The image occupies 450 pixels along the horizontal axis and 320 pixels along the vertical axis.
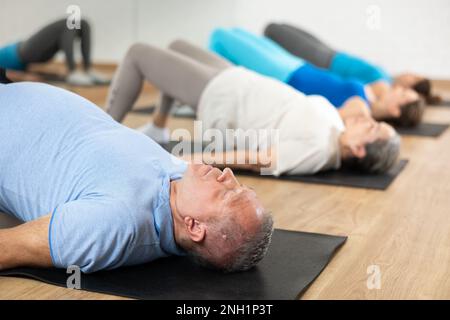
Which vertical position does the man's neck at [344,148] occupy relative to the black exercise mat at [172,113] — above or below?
above

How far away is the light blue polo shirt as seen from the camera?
5.02 feet

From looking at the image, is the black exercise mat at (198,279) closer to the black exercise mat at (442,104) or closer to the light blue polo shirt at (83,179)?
the light blue polo shirt at (83,179)

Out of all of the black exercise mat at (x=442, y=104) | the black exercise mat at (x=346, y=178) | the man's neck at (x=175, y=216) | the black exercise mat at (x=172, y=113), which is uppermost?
the man's neck at (x=175, y=216)

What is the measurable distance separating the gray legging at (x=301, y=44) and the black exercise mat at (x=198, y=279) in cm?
313

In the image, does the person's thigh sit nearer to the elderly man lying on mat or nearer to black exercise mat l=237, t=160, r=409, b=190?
black exercise mat l=237, t=160, r=409, b=190

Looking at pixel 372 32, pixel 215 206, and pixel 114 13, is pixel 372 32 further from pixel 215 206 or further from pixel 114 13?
pixel 215 206

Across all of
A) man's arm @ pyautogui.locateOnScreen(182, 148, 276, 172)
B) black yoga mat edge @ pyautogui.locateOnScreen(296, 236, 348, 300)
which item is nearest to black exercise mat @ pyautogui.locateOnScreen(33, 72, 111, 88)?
man's arm @ pyautogui.locateOnScreen(182, 148, 276, 172)

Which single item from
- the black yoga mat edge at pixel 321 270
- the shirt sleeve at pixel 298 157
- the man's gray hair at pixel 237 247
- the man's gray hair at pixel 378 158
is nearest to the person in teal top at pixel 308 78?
the man's gray hair at pixel 378 158

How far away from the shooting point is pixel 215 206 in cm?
159

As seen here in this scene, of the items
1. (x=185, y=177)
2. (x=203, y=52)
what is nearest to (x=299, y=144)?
(x=203, y=52)

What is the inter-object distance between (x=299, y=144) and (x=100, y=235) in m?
1.48

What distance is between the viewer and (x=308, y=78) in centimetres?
364

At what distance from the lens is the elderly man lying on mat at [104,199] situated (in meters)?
1.54

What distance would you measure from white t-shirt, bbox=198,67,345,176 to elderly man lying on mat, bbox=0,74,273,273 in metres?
1.08
